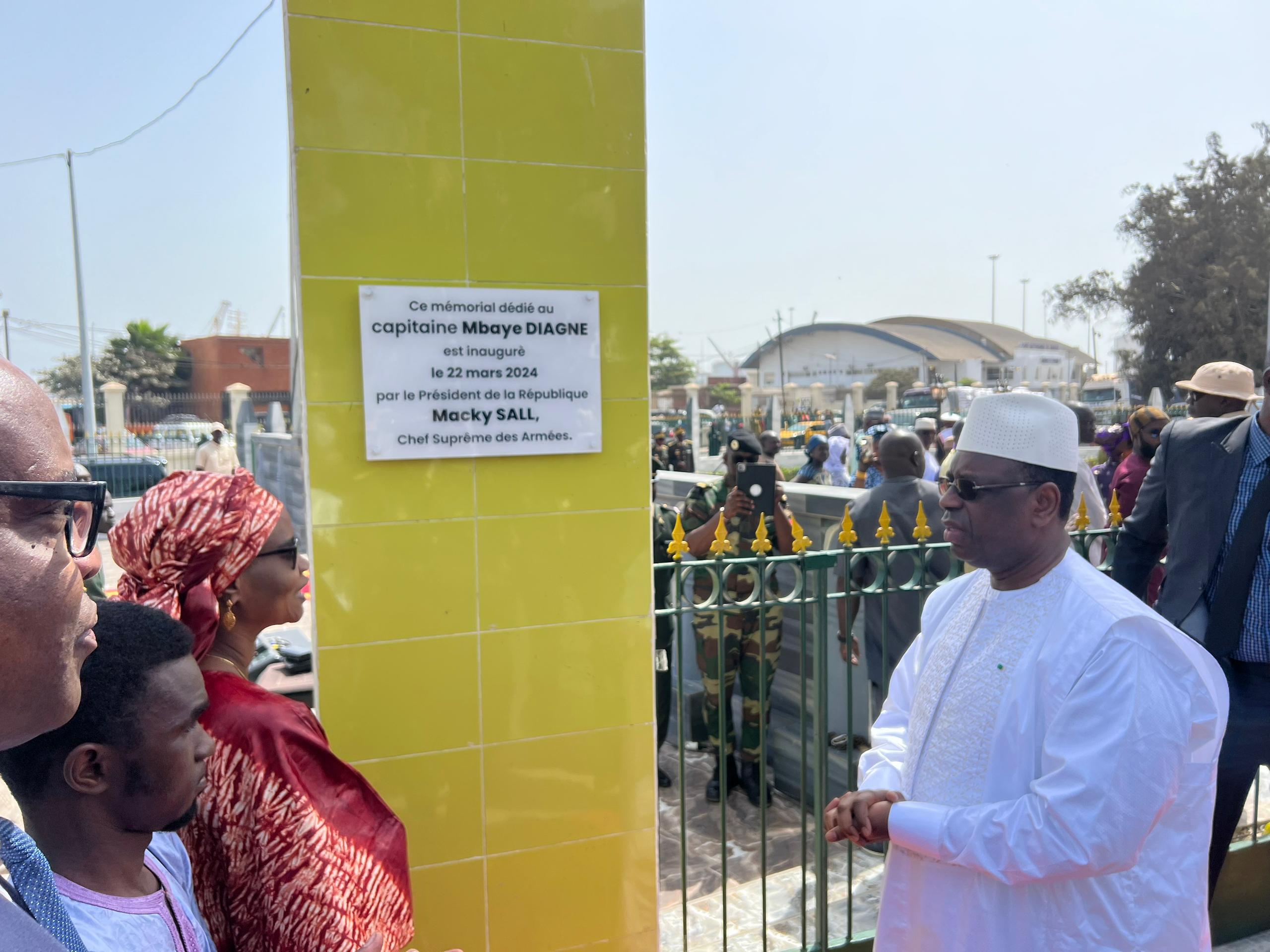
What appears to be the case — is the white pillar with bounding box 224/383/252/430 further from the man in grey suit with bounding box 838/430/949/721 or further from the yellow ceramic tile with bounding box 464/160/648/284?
the yellow ceramic tile with bounding box 464/160/648/284

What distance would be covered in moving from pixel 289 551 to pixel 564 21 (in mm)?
1604

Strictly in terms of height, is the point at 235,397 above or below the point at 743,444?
above

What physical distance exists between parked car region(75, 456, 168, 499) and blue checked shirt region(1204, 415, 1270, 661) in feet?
60.9

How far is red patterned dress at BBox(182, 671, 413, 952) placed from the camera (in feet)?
5.30

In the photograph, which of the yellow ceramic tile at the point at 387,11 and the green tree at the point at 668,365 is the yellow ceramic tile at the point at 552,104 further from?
the green tree at the point at 668,365

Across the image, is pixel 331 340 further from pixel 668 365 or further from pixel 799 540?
pixel 668 365

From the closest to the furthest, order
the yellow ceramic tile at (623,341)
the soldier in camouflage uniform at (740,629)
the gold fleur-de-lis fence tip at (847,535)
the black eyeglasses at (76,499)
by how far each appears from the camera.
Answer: the black eyeglasses at (76,499) < the yellow ceramic tile at (623,341) < the gold fleur-de-lis fence tip at (847,535) < the soldier in camouflage uniform at (740,629)

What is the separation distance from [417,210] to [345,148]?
0.22m

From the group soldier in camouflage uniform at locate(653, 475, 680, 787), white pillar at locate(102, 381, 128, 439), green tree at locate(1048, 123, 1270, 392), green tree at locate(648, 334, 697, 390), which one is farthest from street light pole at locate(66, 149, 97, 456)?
green tree at locate(648, 334, 697, 390)

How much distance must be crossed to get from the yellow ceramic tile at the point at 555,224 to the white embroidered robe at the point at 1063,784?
137 centimetres

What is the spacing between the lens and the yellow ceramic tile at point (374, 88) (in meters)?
2.32

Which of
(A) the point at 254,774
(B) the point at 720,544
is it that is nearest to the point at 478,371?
(B) the point at 720,544

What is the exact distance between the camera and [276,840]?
5.34ft

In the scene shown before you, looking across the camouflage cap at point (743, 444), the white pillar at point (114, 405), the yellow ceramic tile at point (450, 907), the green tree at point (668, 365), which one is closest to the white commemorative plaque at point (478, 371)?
the yellow ceramic tile at point (450, 907)
